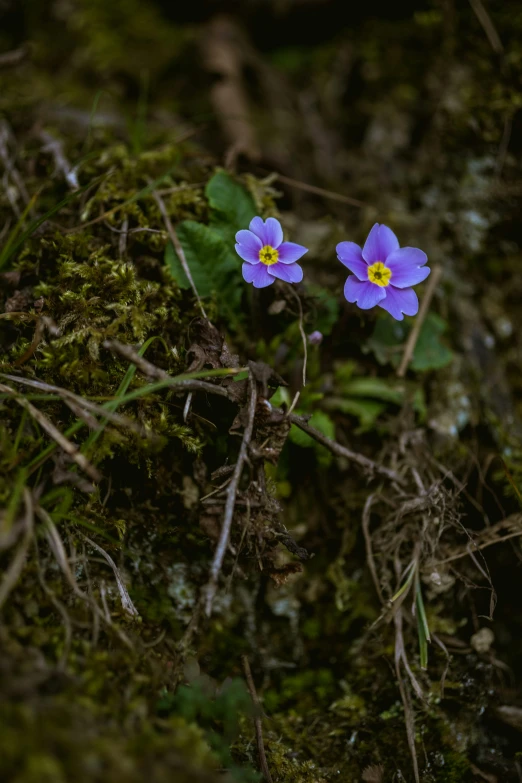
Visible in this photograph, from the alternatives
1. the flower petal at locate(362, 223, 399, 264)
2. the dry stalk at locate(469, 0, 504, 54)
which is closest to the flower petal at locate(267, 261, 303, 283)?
the flower petal at locate(362, 223, 399, 264)

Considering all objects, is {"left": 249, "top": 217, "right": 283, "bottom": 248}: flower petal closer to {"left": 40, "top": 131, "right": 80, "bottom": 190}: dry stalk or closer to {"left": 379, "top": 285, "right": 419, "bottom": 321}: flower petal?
{"left": 379, "top": 285, "right": 419, "bottom": 321}: flower petal

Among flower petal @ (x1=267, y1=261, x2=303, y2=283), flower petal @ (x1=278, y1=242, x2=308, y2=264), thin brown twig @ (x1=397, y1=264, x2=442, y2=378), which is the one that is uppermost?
flower petal @ (x1=278, y1=242, x2=308, y2=264)

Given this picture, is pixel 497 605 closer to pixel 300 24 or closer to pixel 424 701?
pixel 424 701

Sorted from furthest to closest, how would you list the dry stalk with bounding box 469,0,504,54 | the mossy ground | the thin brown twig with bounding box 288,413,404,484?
the dry stalk with bounding box 469,0,504,54
the thin brown twig with bounding box 288,413,404,484
the mossy ground

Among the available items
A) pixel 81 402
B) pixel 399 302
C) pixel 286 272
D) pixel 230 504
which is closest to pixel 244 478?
pixel 230 504

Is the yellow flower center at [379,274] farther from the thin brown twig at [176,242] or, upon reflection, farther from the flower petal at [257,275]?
the thin brown twig at [176,242]

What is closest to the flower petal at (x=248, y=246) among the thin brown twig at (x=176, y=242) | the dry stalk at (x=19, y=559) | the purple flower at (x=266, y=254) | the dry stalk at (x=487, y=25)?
the purple flower at (x=266, y=254)
